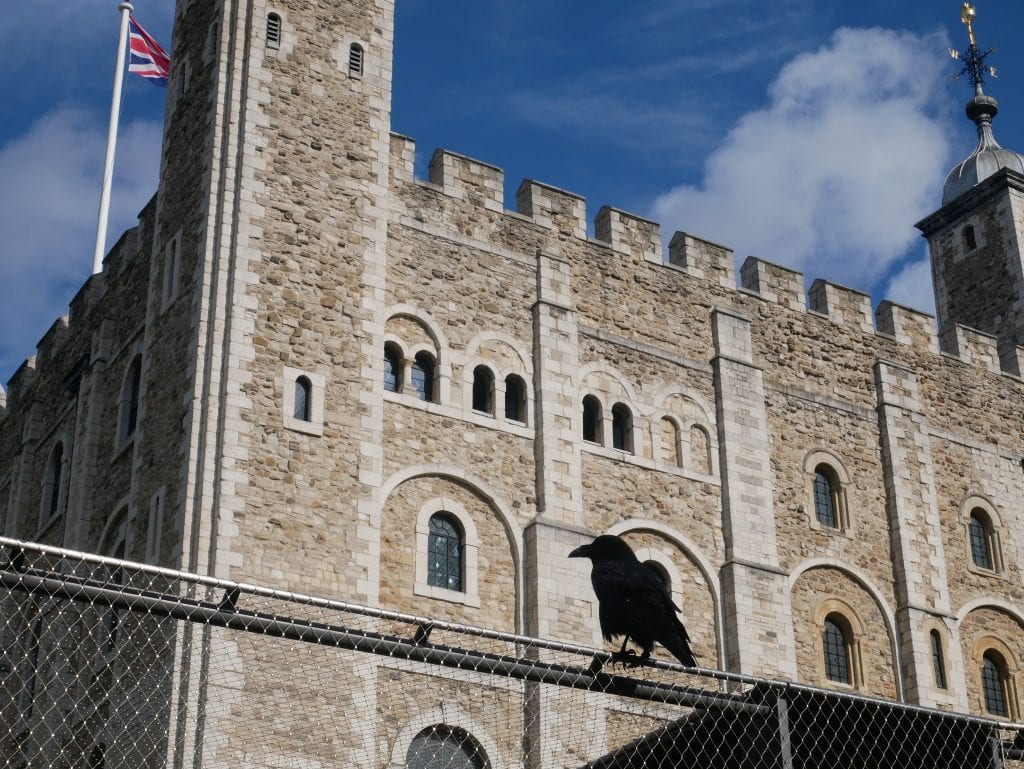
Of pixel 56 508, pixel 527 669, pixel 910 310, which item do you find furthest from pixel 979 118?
pixel 527 669

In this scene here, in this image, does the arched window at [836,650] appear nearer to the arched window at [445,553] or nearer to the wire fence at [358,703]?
the wire fence at [358,703]

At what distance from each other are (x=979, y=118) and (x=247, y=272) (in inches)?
785

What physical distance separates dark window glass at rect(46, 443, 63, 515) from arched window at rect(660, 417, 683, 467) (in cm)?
993

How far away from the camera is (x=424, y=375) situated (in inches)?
875

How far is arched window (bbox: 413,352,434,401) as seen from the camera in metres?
22.0

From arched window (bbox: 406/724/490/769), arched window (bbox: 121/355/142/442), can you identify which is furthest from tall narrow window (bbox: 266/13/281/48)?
arched window (bbox: 406/724/490/769)

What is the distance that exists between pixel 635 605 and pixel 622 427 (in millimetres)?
13197

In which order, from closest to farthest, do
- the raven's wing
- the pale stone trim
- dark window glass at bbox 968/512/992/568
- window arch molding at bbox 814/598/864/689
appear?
the raven's wing < the pale stone trim < window arch molding at bbox 814/598/864/689 < dark window glass at bbox 968/512/992/568

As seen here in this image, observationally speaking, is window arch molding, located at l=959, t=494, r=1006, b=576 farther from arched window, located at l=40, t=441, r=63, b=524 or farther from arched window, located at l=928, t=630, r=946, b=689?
arched window, located at l=40, t=441, r=63, b=524

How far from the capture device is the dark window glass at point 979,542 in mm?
26969

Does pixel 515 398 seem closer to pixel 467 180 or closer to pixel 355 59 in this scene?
pixel 467 180

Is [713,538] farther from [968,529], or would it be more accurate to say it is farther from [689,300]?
[968,529]

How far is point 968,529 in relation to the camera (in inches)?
1065

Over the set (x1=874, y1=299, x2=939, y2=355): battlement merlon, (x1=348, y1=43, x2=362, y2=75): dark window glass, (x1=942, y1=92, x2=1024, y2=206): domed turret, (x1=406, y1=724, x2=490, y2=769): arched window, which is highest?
(x1=942, y1=92, x2=1024, y2=206): domed turret
